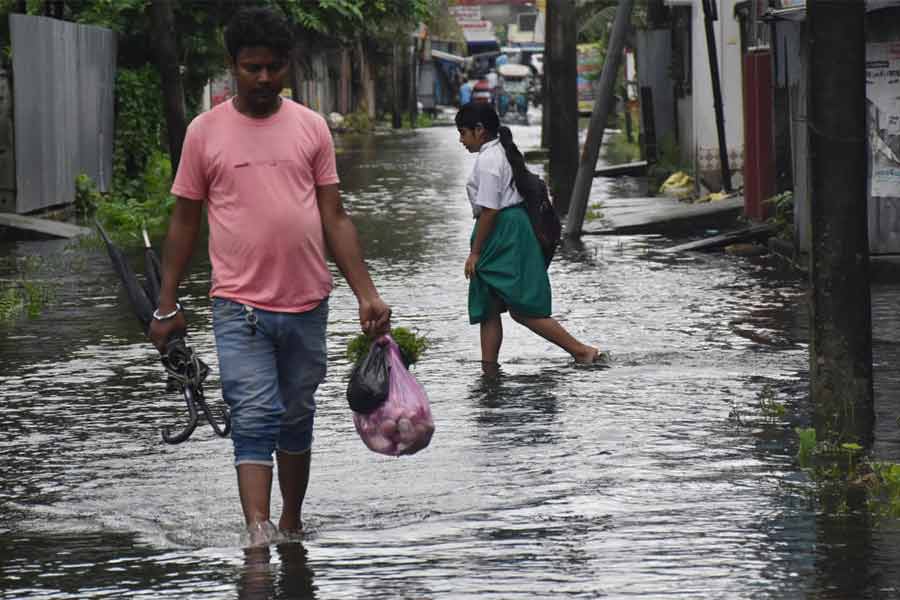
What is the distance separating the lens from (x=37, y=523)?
6578mm

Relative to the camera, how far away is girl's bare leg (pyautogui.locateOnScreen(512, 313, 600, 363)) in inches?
398

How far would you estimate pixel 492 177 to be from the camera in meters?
10.1

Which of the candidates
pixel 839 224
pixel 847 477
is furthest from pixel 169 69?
pixel 847 477

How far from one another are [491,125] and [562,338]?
3.95 feet

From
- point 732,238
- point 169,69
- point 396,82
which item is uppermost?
point 396,82

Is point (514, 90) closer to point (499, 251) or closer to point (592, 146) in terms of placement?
point (592, 146)

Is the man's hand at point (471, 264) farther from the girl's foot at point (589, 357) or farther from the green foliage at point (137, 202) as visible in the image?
the green foliage at point (137, 202)

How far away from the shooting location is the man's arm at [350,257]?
601cm

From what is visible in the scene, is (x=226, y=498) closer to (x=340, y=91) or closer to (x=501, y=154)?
(x=501, y=154)

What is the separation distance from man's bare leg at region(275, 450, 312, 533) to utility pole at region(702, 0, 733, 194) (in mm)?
15828

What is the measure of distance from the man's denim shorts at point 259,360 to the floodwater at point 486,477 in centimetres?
39

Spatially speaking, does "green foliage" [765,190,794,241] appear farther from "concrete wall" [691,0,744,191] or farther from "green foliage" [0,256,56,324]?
"green foliage" [0,256,56,324]

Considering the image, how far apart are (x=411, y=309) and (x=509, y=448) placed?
511cm

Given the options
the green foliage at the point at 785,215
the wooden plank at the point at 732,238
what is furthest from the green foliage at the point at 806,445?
the wooden plank at the point at 732,238
